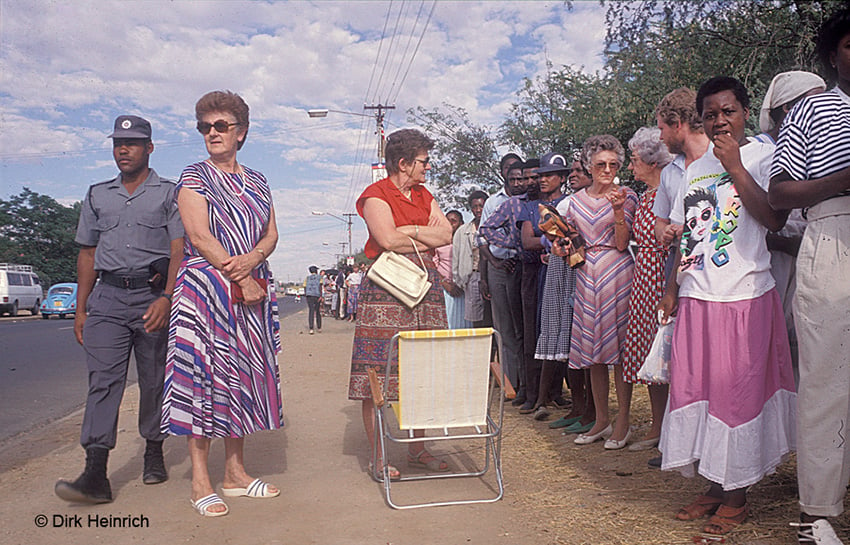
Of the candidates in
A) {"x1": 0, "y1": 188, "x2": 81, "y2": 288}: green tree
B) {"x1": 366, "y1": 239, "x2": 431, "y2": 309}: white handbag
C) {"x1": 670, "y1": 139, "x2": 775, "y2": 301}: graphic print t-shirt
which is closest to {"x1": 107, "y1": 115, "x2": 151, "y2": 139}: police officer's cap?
{"x1": 366, "y1": 239, "x2": 431, "y2": 309}: white handbag

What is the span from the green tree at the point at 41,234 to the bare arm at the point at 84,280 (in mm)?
Result: 59788

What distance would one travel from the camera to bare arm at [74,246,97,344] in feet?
15.6

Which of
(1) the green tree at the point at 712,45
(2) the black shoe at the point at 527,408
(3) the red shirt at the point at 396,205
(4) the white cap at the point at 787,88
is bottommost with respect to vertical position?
(2) the black shoe at the point at 527,408

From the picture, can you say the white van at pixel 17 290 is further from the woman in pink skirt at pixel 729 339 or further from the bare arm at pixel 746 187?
the bare arm at pixel 746 187

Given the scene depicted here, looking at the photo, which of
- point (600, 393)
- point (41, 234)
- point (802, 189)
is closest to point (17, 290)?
point (41, 234)

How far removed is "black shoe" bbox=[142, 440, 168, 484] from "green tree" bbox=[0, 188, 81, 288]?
59.9m

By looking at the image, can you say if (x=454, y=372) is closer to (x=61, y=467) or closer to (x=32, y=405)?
(x=61, y=467)

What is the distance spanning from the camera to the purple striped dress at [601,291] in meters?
5.43

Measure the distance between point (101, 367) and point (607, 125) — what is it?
10.5 metres

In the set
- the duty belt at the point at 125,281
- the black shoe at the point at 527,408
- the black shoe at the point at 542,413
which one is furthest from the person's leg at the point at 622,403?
the duty belt at the point at 125,281

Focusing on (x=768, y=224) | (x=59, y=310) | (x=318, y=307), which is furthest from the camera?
(x=59, y=310)

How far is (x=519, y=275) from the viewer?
7.30 meters

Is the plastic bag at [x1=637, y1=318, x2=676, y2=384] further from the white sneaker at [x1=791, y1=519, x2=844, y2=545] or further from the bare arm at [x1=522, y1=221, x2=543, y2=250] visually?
the bare arm at [x1=522, y1=221, x2=543, y2=250]

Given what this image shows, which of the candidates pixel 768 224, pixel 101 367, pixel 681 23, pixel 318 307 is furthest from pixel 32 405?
pixel 318 307
